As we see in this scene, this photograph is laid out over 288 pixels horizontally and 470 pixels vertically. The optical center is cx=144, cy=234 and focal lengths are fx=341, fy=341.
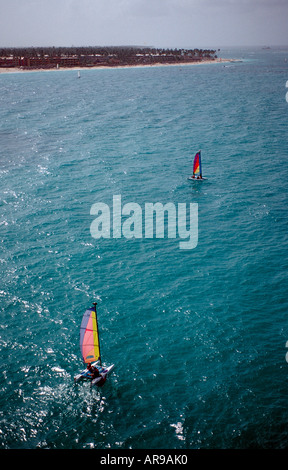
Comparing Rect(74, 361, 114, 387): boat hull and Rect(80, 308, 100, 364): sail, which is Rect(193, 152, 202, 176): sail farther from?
Rect(74, 361, 114, 387): boat hull

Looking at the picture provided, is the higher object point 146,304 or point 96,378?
point 146,304

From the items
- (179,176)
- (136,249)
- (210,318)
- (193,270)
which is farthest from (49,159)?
(210,318)

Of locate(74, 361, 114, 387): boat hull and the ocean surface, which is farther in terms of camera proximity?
locate(74, 361, 114, 387): boat hull

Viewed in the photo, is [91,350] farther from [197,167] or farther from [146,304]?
[197,167]

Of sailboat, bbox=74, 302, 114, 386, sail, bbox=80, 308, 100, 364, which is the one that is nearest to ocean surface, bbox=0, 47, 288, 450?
sailboat, bbox=74, 302, 114, 386

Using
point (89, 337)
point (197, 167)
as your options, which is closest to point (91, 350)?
point (89, 337)

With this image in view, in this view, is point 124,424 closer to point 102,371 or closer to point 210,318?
point 102,371

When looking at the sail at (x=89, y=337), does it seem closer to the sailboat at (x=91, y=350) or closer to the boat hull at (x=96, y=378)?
the sailboat at (x=91, y=350)
